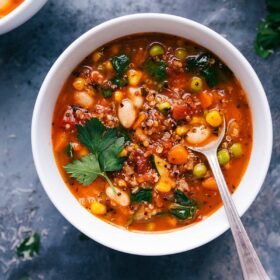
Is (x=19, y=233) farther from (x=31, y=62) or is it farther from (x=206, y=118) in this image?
(x=206, y=118)

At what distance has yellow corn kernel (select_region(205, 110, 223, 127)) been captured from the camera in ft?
8.73

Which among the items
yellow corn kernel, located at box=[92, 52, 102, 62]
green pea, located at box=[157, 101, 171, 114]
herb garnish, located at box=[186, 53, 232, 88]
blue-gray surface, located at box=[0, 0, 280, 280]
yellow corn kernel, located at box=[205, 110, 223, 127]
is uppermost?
herb garnish, located at box=[186, 53, 232, 88]

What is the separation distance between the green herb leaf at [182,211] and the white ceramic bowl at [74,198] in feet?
0.19

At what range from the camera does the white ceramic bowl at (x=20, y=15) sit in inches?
108

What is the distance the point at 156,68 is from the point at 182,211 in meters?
0.68

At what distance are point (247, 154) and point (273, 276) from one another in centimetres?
71

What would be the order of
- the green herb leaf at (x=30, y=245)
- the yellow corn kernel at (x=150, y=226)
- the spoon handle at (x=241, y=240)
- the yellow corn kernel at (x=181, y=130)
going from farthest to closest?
the green herb leaf at (x=30, y=245) → the yellow corn kernel at (x=150, y=226) → the yellow corn kernel at (x=181, y=130) → the spoon handle at (x=241, y=240)

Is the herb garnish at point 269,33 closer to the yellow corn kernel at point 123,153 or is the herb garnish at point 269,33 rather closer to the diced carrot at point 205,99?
the diced carrot at point 205,99

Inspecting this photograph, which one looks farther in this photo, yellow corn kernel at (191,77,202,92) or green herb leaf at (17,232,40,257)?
green herb leaf at (17,232,40,257)

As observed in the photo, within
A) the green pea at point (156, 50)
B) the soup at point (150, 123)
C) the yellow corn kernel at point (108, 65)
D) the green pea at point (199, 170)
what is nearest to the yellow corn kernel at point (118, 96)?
the soup at point (150, 123)

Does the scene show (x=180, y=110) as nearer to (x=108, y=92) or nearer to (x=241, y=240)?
(x=108, y=92)

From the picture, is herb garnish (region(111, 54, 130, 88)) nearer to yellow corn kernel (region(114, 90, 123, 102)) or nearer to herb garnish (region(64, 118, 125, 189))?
yellow corn kernel (region(114, 90, 123, 102))

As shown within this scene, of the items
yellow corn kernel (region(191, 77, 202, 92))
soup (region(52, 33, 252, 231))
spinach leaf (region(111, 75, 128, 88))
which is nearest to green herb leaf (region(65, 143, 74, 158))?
soup (region(52, 33, 252, 231))

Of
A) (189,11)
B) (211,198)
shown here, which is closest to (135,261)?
(211,198)
